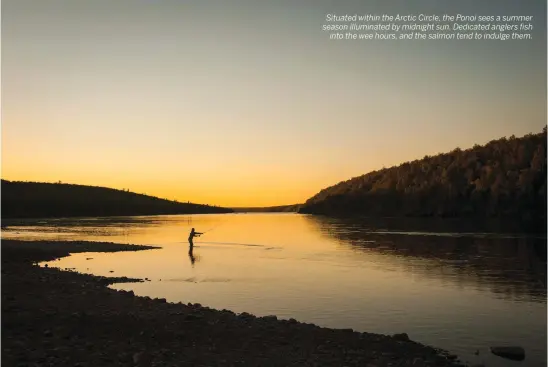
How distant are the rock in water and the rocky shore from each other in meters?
1.71

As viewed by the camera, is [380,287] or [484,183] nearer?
[380,287]

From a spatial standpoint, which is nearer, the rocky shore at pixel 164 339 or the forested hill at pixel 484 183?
the rocky shore at pixel 164 339

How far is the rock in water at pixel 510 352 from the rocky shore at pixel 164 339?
1713 mm

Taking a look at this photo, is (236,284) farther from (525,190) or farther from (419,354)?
(525,190)

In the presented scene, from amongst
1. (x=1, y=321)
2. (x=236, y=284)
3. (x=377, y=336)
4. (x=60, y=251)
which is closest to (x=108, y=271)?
(x=236, y=284)

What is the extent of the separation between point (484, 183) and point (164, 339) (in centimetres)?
15152

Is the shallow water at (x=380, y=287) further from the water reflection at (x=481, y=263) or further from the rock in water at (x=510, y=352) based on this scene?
the rock in water at (x=510, y=352)

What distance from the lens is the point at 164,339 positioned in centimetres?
1496

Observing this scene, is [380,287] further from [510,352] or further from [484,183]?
[484,183]

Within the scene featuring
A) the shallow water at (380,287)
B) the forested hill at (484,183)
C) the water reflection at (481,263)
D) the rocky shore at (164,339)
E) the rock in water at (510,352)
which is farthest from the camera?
the forested hill at (484,183)

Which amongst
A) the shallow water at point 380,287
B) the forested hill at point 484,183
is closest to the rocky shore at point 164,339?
the shallow water at point 380,287

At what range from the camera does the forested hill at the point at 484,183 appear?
453ft

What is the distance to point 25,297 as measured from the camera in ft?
64.5

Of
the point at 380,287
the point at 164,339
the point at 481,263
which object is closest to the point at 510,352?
the point at 164,339
